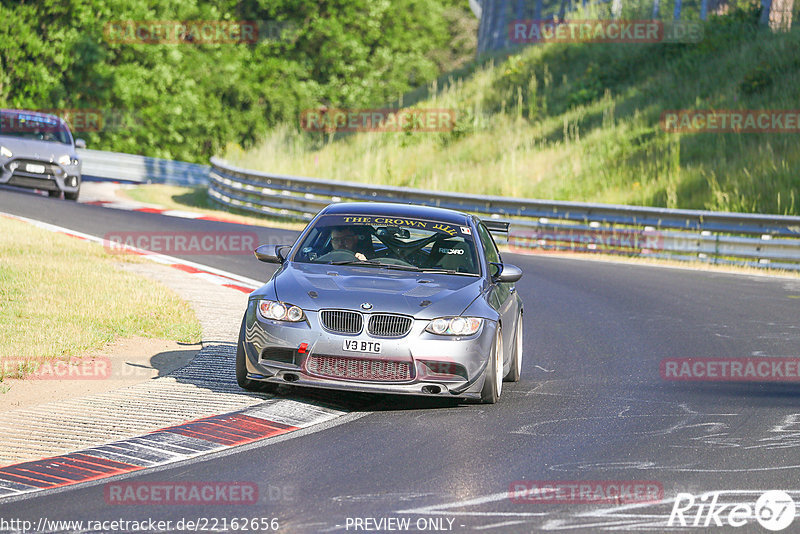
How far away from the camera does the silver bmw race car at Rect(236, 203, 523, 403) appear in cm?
834

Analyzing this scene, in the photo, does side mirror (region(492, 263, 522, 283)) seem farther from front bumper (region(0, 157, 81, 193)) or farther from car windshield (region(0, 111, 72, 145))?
car windshield (region(0, 111, 72, 145))

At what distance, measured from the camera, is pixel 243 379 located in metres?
8.81

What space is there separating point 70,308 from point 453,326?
205 inches

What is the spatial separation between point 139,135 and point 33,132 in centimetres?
2614

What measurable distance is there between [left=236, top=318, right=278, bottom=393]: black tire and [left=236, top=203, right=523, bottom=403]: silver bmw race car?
10 mm

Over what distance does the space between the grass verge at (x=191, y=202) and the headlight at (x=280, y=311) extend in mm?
15570

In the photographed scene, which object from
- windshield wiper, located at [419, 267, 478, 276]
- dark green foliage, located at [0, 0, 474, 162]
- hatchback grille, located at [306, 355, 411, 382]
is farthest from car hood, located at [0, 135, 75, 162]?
A: hatchback grille, located at [306, 355, 411, 382]

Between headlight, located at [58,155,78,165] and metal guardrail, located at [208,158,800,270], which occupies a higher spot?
headlight, located at [58,155,78,165]

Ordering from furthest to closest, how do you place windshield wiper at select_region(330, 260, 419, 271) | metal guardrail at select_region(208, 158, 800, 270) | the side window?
metal guardrail at select_region(208, 158, 800, 270), the side window, windshield wiper at select_region(330, 260, 419, 271)

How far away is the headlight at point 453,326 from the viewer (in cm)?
842

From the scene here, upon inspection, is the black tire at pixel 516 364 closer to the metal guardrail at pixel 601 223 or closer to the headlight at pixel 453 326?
the headlight at pixel 453 326

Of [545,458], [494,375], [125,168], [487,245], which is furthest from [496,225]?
[125,168]

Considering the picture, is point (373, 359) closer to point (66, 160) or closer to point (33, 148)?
point (33, 148)

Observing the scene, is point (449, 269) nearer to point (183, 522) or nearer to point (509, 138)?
point (183, 522)
